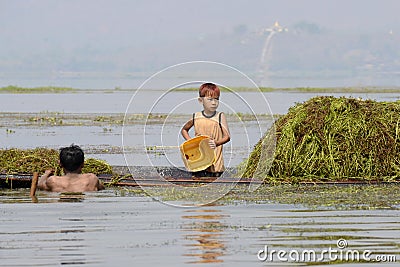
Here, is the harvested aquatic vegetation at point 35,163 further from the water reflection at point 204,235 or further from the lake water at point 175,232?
the water reflection at point 204,235

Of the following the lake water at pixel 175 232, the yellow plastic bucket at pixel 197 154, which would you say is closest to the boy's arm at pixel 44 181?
the lake water at pixel 175 232

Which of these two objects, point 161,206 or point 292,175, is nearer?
point 161,206

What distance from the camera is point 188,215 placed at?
11414 millimetres

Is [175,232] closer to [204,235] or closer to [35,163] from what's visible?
[204,235]

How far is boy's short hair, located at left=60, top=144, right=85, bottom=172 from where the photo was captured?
12.5 m

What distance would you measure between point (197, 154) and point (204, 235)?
3501 mm

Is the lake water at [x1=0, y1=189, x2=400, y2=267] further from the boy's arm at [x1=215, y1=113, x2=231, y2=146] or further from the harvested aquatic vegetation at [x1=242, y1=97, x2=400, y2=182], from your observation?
the harvested aquatic vegetation at [x1=242, y1=97, x2=400, y2=182]

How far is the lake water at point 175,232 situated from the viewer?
29.5 ft

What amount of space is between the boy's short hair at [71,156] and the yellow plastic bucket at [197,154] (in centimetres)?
135

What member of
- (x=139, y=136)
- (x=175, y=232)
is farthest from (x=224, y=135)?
(x=139, y=136)

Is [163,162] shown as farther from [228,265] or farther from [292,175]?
[228,265]

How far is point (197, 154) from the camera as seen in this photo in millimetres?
13438

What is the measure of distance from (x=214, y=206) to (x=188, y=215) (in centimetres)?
73

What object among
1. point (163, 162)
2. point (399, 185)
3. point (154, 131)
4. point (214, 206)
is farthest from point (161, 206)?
point (154, 131)
